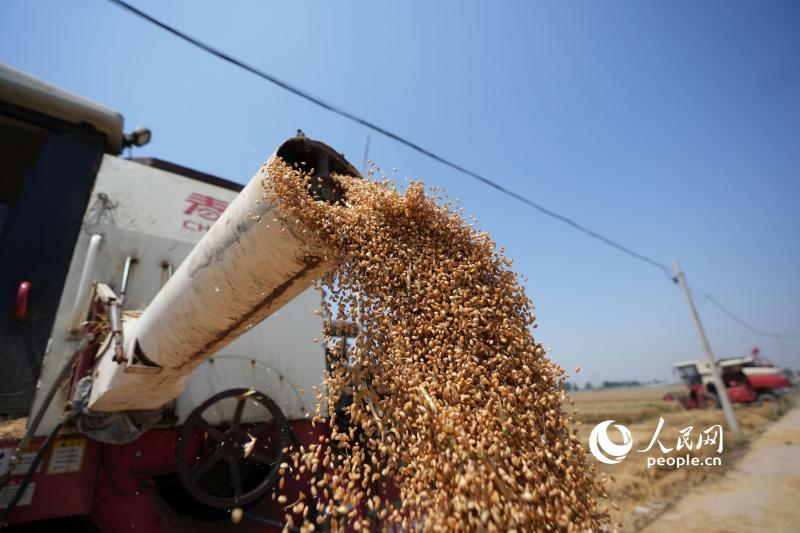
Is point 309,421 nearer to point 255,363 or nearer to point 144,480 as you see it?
point 255,363

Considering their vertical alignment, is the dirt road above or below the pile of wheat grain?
below

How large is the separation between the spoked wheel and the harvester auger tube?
2.04 ft

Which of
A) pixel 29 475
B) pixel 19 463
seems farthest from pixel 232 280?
pixel 19 463

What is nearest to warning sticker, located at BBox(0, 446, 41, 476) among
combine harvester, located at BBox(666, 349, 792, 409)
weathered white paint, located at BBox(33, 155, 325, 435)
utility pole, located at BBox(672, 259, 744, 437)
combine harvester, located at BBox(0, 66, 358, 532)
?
combine harvester, located at BBox(0, 66, 358, 532)

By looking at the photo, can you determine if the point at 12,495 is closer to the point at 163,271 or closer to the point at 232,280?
the point at 163,271

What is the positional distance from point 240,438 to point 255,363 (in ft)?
2.49

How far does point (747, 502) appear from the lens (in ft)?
20.9

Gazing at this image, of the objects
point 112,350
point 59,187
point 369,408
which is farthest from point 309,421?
point 59,187

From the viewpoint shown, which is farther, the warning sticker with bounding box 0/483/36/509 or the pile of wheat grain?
the warning sticker with bounding box 0/483/36/509

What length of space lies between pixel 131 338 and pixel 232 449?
1042mm

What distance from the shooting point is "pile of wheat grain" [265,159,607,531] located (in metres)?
1.34

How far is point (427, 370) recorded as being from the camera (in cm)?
154

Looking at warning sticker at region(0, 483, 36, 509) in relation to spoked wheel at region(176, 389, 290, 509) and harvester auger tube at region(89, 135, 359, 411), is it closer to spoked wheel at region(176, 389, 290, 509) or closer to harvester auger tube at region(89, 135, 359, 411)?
harvester auger tube at region(89, 135, 359, 411)

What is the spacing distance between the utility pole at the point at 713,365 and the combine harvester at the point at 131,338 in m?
14.7
